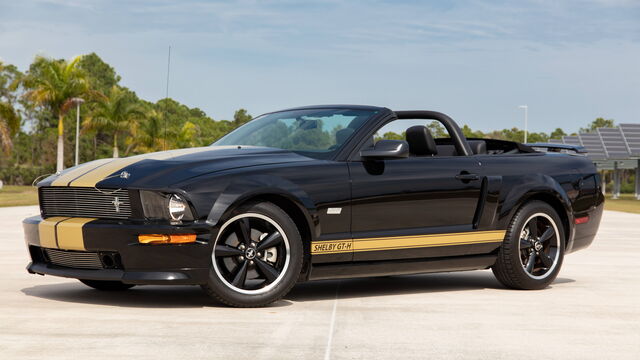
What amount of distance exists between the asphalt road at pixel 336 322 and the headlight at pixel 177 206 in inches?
26.2

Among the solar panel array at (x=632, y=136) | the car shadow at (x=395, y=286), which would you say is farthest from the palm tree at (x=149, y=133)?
the car shadow at (x=395, y=286)

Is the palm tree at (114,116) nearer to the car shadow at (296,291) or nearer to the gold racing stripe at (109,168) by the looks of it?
the car shadow at (296,291)

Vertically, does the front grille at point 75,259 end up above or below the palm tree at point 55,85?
below

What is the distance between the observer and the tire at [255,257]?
688 centimetres

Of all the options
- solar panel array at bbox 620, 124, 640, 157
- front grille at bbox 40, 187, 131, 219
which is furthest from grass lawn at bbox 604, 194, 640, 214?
front grille at bbox 40, 187, 131, 219

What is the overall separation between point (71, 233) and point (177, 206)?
2.61ft

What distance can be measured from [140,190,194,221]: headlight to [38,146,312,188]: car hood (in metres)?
0.08

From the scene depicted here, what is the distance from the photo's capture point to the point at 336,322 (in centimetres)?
642

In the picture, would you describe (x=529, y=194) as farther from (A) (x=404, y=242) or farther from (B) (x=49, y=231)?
(B) (x=49, y=231)

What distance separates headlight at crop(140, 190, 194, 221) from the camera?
6.69 meters

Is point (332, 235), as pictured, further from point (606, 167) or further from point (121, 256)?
point (606, 167)

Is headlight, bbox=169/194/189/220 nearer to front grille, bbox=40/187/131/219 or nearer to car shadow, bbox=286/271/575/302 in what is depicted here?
front grille, bbox=40/187/131/219

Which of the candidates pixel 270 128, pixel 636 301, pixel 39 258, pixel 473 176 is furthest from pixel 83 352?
pixel 636 301

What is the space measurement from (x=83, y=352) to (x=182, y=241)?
1557 mm
